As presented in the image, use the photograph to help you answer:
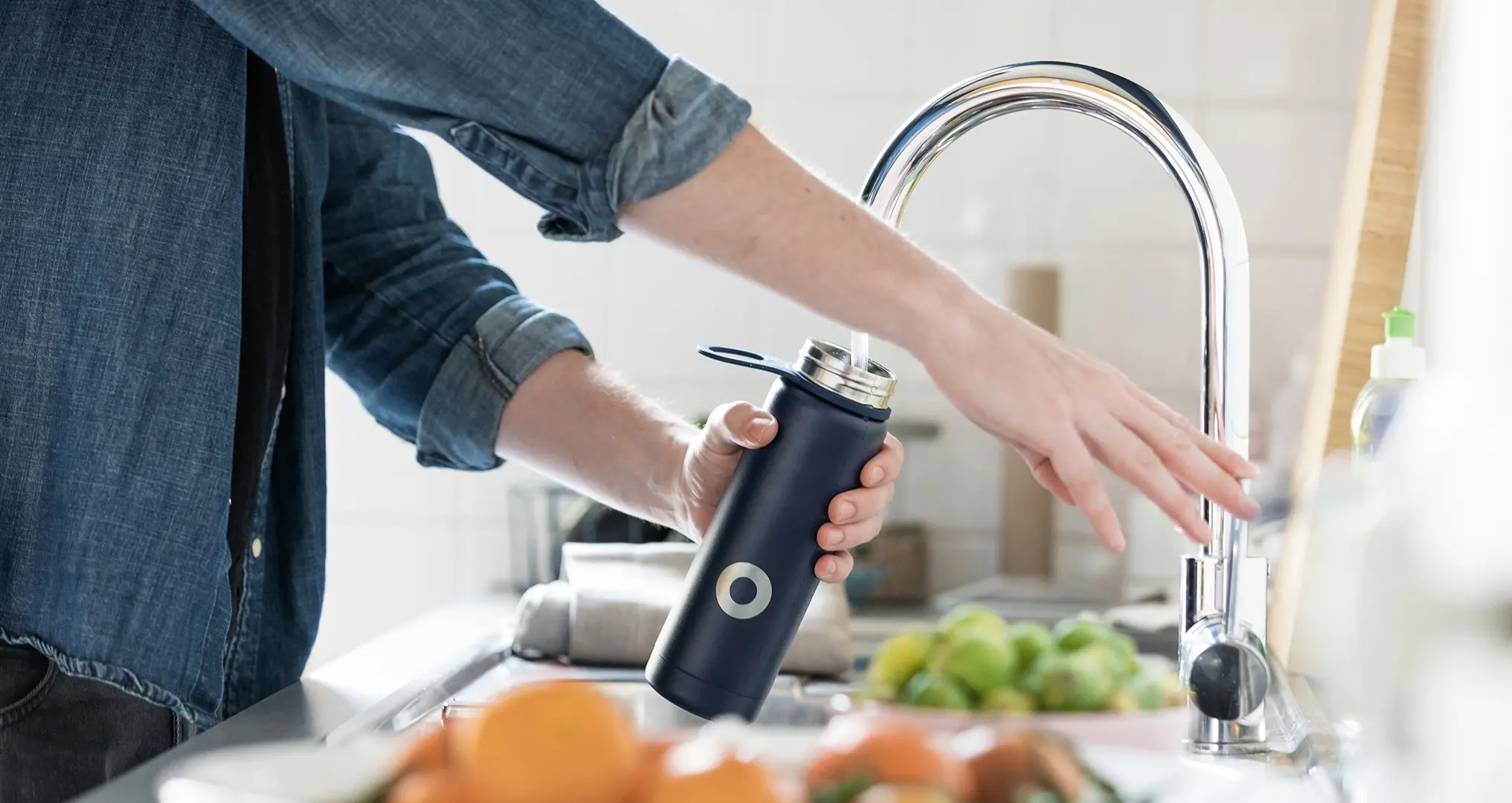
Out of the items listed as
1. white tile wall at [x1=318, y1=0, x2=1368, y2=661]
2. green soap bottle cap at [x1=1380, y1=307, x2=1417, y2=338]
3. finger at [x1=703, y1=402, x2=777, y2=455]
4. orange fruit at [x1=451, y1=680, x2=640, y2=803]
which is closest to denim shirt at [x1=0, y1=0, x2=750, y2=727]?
finger at [x1=703, y1=402, x2=777, y2=455]

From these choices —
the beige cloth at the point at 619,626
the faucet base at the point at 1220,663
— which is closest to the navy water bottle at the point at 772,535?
the faucet base at the point at 1220,663

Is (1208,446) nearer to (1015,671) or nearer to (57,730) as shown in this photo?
(1015,671)

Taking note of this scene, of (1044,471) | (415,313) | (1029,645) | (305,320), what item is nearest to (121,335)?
(305,320)

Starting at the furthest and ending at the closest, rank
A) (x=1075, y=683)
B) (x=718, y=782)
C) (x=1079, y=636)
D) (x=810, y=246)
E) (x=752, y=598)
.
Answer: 1. (x=1079, y=636)
2. (x=1075, y=683)
3. (x=752, y=598)
4. (x=810, y=246)
5. (x=718, y=782)

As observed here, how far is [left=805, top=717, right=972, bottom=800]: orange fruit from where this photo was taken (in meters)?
0.41

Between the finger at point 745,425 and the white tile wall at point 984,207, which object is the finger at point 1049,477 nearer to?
the finger at point 745,425

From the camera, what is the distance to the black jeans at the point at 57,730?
27.2 inches

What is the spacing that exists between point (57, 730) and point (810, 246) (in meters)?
0.48

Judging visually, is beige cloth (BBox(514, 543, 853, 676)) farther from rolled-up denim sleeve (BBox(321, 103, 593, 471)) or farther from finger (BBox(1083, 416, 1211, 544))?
finger (BBox(1083, 416, 1211, 544))

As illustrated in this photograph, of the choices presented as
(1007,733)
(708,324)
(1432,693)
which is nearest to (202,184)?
(1007,733)

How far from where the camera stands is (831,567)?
0.62 m

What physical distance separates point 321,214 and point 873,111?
110 centimetres

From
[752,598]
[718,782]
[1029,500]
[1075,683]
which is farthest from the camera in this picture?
[1029,500]

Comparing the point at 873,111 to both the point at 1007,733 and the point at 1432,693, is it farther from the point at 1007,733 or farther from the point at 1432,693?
the point at 1432,693
